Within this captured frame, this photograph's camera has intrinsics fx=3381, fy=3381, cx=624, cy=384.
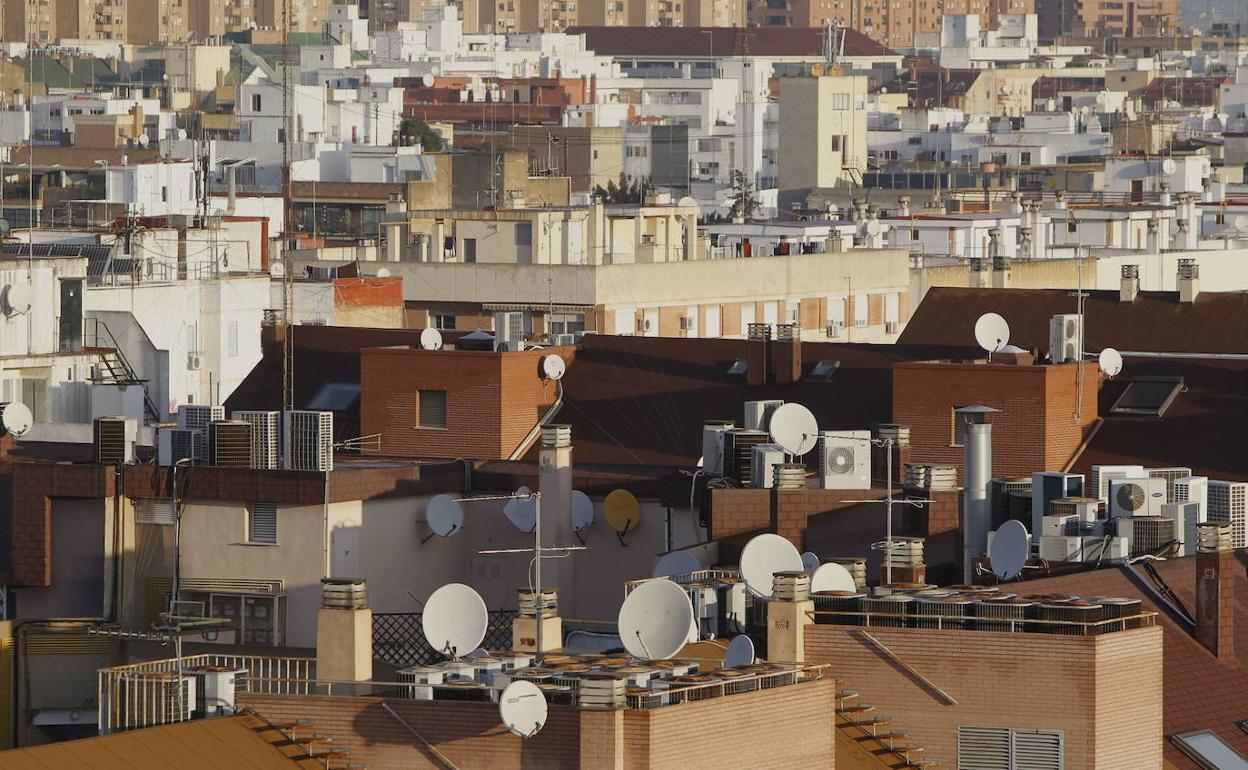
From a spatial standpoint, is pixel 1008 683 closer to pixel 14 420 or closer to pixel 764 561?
pixel 764 561

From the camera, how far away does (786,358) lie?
35.2m

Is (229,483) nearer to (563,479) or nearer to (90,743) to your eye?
(563,479)

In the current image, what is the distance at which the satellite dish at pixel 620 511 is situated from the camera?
96.2ft

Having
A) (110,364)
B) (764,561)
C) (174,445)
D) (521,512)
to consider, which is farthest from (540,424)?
(764,561)

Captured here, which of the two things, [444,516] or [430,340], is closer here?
[444,516]

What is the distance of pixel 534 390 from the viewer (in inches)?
1353

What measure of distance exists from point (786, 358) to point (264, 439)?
830cm

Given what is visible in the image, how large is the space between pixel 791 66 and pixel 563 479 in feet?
561

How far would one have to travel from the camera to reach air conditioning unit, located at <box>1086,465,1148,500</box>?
26766 mm

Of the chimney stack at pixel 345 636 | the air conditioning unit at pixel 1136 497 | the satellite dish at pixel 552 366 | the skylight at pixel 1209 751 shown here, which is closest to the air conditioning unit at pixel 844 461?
the air conditioning unit at pixel 1136 497

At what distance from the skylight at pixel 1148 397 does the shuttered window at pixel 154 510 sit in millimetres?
10011

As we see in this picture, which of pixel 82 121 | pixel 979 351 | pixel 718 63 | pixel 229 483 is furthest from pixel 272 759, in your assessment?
pixel 718 63

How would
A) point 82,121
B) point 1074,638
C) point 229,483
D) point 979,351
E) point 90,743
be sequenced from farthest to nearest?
point 82,121, point 979,351, point 229,483, point 1074,638, point 90,743

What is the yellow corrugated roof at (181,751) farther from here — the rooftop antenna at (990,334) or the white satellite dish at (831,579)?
the rooftop antenna at (990,334)
